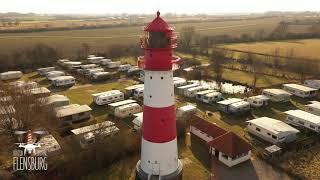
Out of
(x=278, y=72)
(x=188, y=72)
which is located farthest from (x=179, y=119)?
(x=278, y=72)

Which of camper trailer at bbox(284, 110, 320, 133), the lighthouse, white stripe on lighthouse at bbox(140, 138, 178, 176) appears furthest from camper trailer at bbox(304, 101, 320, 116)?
white stripe on lighthouse at bbox(140, 138, 178, 176)

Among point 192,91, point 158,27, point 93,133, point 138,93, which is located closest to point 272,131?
point 192,91

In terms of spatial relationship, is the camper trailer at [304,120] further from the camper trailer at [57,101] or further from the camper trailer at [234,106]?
the camper trailer at [57,101]

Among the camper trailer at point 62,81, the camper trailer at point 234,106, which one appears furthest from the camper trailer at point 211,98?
the camper trailer at point 62,81

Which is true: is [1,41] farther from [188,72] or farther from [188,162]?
[188,162]

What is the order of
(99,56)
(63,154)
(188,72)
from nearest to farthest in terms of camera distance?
(63,154)
(188,72)
(99,56)

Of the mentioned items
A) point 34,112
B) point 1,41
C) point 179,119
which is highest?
point 1,41

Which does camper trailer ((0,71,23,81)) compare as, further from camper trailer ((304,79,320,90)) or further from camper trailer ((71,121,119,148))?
camper trailer ((304,79,320,90))
